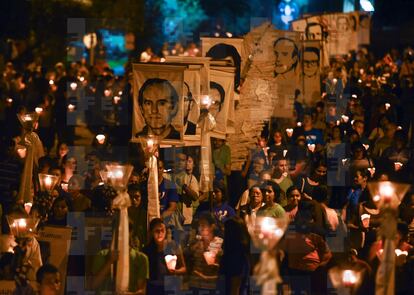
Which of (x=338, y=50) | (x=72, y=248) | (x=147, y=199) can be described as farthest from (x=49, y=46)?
(x=72, y=248)

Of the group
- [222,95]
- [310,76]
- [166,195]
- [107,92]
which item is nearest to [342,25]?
[310,76]

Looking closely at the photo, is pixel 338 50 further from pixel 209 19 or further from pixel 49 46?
pixel 209 19

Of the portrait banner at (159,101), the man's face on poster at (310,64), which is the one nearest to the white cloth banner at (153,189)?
the portrait banner at (159,101)

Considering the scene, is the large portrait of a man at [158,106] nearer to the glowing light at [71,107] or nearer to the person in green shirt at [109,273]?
the person in green shirt at [109,273]

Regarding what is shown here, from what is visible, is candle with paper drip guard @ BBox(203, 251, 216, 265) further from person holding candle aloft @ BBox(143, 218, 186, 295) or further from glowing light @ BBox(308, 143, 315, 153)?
glowing light @ BBox(308, 143, 315, 153)

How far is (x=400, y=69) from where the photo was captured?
27.2 m

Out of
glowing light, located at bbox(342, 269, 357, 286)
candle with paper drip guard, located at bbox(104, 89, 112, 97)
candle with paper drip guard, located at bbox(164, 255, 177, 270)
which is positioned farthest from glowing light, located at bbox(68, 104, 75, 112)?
glowing light, located at bbox(342, 269, 357, 286)

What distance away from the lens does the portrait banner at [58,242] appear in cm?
1166

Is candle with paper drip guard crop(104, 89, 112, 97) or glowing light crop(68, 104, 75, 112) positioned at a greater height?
candle with paper drip guard crop(104, 89, 112, 97)

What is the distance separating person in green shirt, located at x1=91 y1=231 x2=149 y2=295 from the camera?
→ 421 inches

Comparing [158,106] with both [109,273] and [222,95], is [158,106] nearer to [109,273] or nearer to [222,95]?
[222,95]

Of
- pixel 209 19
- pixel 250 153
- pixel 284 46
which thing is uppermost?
pixel 209 19

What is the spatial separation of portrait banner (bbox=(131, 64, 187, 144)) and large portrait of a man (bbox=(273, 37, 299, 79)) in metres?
5.60

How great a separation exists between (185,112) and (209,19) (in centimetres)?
4088
